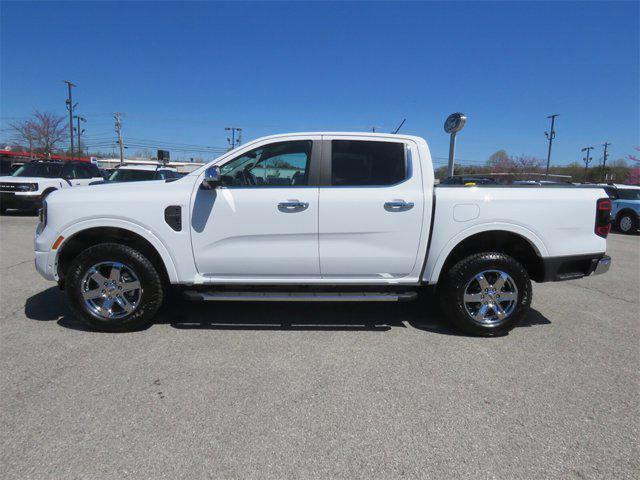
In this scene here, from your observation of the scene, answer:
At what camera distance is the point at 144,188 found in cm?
394

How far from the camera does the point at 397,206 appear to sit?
3.84 meters

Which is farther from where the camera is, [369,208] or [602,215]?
[602,215]

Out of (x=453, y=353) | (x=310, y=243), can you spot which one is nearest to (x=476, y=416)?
(x=453, y=353)

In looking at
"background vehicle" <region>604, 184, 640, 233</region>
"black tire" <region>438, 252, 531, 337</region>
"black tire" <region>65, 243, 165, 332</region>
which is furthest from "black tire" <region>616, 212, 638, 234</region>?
"black tire" <region>65, 243, 165, 332</region>

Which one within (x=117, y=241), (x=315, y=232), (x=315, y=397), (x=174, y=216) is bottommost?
(x=315, y=397)

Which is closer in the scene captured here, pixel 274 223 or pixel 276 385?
pixel 276 385

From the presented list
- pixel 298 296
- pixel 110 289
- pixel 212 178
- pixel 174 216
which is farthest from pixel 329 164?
pixel 110 289

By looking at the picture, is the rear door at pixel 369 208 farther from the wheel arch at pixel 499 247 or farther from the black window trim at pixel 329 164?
the wheel arch at pixel 499 247

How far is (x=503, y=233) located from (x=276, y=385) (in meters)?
2.65

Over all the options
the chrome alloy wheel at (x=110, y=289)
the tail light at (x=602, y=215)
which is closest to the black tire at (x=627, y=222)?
the tail light at (x=602, y=215)

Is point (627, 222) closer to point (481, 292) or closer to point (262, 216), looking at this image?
point (481, 292)

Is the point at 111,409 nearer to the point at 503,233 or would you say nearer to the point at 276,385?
the point at 276,385

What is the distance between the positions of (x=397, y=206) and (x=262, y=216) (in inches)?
50.2

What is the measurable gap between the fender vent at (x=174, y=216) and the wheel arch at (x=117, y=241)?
0.20m
